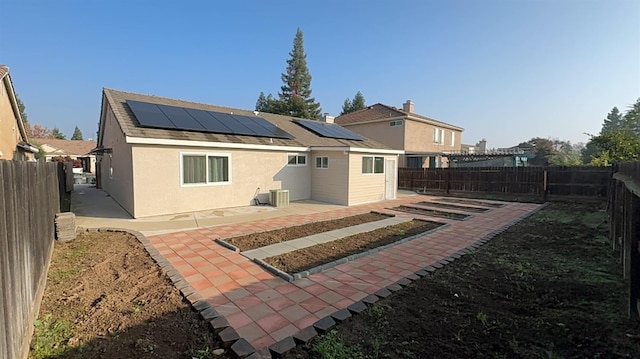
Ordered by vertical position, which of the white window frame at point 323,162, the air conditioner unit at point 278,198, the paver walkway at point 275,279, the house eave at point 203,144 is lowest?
the paver walkway at point 275,279

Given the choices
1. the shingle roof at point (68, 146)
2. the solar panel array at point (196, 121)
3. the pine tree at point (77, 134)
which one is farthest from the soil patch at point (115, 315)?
the pine tree at point (77, 134)

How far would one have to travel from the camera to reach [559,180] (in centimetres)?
1374

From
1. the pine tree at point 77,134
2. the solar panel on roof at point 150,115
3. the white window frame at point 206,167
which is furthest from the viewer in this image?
the pine tree at point 77,134

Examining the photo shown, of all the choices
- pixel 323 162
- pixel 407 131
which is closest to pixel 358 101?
pixel 407 131

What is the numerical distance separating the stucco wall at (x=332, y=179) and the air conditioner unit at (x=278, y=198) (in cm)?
226

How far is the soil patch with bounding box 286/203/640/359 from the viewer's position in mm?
2666

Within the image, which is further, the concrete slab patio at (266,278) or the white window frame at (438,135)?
the white window frame at (438,135)

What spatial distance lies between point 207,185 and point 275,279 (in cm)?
714

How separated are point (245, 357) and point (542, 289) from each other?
428 cm

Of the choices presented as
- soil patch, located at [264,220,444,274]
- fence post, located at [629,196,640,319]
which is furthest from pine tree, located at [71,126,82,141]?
fence post, located at [629,196,640,319]

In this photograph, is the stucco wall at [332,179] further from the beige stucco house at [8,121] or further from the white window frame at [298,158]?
the beige stucco house at [8,121]

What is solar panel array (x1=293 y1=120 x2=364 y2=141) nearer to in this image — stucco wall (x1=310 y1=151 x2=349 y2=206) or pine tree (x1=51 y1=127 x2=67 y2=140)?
stucco wall (x1=310 y1=151 x2=349 y2=206)

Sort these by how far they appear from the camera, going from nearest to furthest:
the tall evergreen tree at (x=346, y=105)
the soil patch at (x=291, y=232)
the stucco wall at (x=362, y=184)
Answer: the soil patch at (x=291, y=232)
the stucco wall at (x=362, y=184)
the tall evergreen tree at (x=346, y=105)

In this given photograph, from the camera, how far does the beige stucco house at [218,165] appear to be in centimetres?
915
